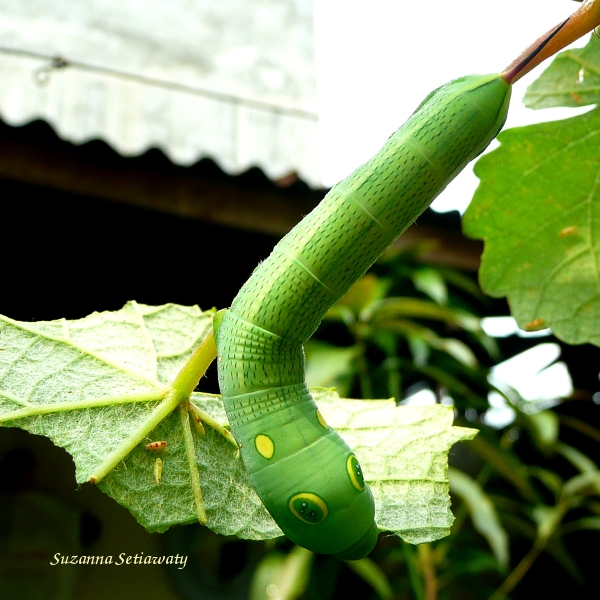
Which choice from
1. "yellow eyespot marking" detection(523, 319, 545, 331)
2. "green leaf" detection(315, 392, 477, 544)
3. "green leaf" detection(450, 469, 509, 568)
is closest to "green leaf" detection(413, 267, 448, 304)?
"green leaf" detection(450, 469, 509, 568)

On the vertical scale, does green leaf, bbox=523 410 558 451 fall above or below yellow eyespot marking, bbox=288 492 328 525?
below

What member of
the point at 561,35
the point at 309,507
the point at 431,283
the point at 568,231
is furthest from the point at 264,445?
the point at 431,283

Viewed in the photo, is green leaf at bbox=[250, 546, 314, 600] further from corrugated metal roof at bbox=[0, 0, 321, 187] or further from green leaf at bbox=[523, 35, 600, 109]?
Answer: corrugated metal roof at bbox=[0, 0, 321, 187]

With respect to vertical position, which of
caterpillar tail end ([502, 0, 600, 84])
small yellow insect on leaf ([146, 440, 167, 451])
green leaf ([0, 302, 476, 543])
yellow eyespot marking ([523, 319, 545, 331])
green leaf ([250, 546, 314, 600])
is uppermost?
caterpillar tail end ([502, 0, 600, 84])

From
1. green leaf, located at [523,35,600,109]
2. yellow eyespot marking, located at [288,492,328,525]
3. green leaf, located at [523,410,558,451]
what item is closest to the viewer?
yellow eyespot marking, located at [288,492,328,525]

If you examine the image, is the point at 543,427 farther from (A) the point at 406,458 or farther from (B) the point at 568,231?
(A) the point at 406,458

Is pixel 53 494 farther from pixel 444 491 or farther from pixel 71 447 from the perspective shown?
pixel 444 491
